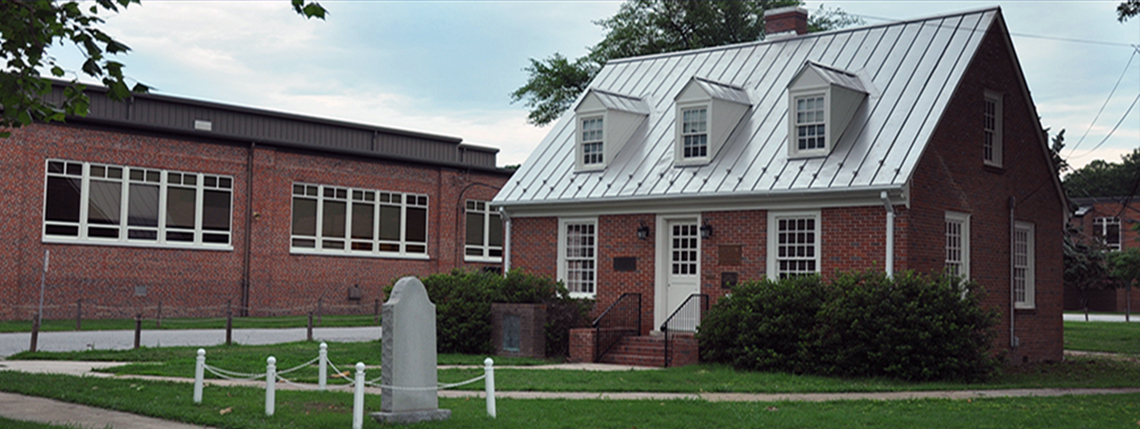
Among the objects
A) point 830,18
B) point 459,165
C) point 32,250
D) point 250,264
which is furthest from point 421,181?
point 830,18

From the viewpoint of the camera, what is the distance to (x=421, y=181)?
4122 centimetres

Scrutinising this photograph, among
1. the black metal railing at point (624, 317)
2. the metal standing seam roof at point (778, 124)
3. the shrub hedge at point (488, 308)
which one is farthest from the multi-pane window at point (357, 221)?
the black metal railing at point (624, 317)

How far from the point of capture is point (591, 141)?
23344 millimetres

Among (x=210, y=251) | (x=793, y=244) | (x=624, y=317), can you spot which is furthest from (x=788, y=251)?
(x=210, y=251)

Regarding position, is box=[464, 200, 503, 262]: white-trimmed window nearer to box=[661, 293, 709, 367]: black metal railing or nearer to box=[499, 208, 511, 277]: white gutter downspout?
box=[499, 208, 511, 277]: white gutter downspout

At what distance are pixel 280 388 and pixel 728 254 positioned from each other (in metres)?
9.30

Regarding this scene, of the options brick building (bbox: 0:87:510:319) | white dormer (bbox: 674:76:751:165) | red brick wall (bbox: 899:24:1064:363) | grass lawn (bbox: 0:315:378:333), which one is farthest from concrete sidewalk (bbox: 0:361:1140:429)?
brick building (bbox: 0:87:510:319)

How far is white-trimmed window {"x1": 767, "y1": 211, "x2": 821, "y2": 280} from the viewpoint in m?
19.2

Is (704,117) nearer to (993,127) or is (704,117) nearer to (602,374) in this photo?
(993,127)

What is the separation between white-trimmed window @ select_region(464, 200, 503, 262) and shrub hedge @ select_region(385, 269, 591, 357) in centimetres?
2183

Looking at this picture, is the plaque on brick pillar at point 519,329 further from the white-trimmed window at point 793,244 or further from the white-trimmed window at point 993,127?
the white-trimmed window at point 993,127

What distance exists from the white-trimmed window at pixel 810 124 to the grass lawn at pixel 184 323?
53.5ft

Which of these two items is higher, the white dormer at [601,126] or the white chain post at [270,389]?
the white dormer at [601,126]

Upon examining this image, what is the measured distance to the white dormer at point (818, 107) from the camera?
1975 centimetres
